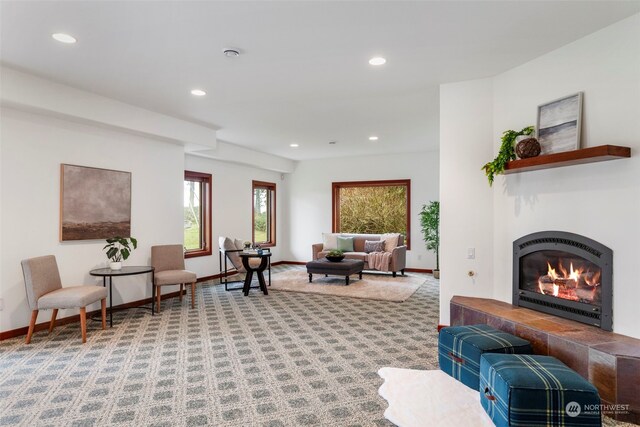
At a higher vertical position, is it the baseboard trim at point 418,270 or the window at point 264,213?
the window at point 264,213

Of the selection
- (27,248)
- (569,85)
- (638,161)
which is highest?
(569,85)

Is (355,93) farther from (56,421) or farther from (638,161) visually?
(56,421)

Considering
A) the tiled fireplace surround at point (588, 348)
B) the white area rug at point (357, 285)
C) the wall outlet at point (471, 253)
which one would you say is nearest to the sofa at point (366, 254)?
the white area rug at point (357, 285)

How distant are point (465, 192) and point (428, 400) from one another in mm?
2227

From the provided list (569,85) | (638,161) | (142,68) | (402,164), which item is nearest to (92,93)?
(142,68)

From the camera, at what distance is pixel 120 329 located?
4.36 m

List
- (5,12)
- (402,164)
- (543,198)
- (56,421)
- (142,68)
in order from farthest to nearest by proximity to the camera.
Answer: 1. (402,164)
2. (142,68)
3. (543,198)
4. (5,12)
5. (56,421)

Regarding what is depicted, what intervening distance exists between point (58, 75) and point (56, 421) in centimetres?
331

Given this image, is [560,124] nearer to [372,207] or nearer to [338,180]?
[372,207]

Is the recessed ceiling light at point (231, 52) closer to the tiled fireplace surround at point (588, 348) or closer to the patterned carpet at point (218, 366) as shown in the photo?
the patterned carpet at point (218, 366)

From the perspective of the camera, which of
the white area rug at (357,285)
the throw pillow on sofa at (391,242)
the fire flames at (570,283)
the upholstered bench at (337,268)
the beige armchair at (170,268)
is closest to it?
the fire flames at (570,283)

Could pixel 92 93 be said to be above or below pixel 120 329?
above

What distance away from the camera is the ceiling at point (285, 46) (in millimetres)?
2664

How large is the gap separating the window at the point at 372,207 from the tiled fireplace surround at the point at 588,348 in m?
5.64
